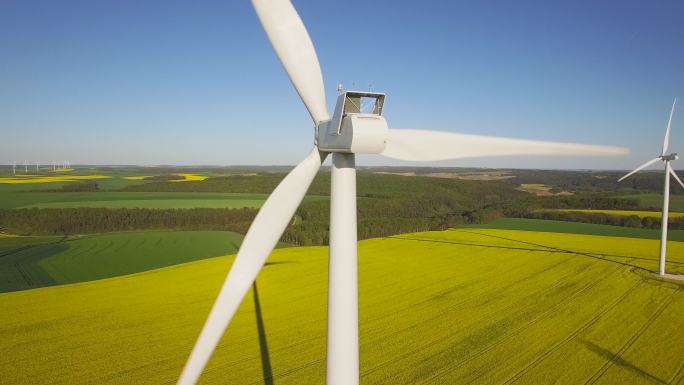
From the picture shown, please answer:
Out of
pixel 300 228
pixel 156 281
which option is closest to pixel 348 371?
pixel 156 281

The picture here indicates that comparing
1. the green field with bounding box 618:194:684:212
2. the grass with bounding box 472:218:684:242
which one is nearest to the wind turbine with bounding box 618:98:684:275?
the grass with bounding box 472:218:684:242

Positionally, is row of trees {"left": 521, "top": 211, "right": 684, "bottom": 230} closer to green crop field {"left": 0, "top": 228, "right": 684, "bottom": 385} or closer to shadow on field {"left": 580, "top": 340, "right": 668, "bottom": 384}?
green crop field {"left": 0, "top": 228, "right": 684, "bottom": 385}

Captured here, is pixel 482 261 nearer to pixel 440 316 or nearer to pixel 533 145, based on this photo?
pixel 440 316

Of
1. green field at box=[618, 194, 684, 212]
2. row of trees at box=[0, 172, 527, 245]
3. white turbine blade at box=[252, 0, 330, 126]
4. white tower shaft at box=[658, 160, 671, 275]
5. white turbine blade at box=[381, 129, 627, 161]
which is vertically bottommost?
row of trees at box=[0, 172, 527, 245]

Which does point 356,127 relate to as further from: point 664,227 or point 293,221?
point 293,221

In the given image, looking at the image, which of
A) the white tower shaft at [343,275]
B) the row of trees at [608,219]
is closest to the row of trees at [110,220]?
the row of trees at [608,219]

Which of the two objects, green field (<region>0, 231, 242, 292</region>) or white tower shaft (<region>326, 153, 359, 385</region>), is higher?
white tower shaft (<region>326, 153, 359, 385</region>)

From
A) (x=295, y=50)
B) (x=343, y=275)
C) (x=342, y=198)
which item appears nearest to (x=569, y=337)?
(x=343, y=275)
